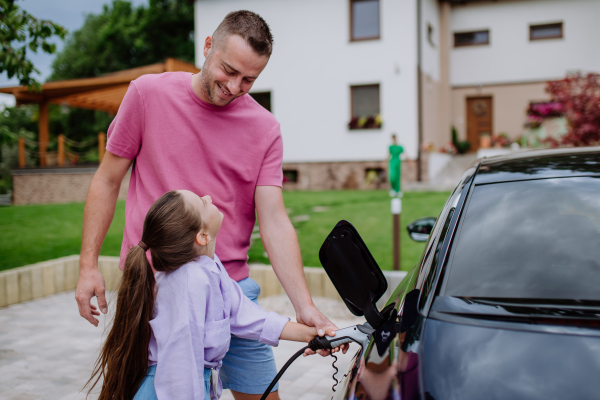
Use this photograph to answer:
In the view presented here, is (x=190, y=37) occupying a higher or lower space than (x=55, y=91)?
higher

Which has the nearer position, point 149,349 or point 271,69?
point 149,349

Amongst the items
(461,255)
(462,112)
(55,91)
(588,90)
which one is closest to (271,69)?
(55,91)

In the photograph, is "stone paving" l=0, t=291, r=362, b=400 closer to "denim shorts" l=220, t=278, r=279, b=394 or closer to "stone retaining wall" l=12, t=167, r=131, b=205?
"denim shorts" l=220, t=278, r=279, b=394

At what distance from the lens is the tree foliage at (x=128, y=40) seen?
110ft

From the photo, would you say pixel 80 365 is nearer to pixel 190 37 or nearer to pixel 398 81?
pixel 398 81

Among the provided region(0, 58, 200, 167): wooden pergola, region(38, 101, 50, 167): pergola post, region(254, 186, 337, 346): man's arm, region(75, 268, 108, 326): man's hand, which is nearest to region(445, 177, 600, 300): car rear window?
region(254, 186, 337, 346): man's arm

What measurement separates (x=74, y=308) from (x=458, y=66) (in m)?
19.4

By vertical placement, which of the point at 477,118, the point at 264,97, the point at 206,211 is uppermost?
the point at 264,97

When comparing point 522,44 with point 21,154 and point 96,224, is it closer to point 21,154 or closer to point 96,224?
point 21,154

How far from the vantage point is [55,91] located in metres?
18.0

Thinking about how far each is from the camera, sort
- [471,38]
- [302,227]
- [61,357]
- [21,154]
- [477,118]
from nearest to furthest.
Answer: [61,357]
[302,227]
[21,154]
[471,38]
[477,118]

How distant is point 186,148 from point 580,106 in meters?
11.5

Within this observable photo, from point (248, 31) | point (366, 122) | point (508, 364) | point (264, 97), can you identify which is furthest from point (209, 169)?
point (264, 97)

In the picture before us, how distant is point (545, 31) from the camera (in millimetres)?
21062
